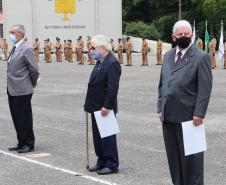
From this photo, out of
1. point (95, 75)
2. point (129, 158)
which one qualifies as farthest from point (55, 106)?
point (95, 75)

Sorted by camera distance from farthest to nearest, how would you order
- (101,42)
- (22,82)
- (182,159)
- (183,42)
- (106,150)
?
(22,82) < (106,150) < (101,42) < (182,159) < (183,42)

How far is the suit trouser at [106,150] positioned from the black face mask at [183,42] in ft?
7.10

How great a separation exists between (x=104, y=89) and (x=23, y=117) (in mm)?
2241

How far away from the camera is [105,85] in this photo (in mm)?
7293

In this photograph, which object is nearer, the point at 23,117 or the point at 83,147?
the point at 23,117

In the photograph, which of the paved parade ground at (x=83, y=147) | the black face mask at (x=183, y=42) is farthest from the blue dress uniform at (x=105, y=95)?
the black face mask at (x=183, y=42)

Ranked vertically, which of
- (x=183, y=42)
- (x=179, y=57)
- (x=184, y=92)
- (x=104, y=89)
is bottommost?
(x=104, y=89)

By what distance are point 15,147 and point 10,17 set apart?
46624 millimetres

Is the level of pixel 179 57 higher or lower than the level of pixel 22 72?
higher

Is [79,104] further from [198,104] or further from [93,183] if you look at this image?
[198,104]

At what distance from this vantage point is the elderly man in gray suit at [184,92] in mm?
5605

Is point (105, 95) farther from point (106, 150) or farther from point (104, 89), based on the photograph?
point (106, 150)

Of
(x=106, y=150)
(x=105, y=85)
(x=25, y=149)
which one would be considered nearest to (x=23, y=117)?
(x=25, y=149)

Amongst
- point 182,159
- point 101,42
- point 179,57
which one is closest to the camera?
point 179,57
